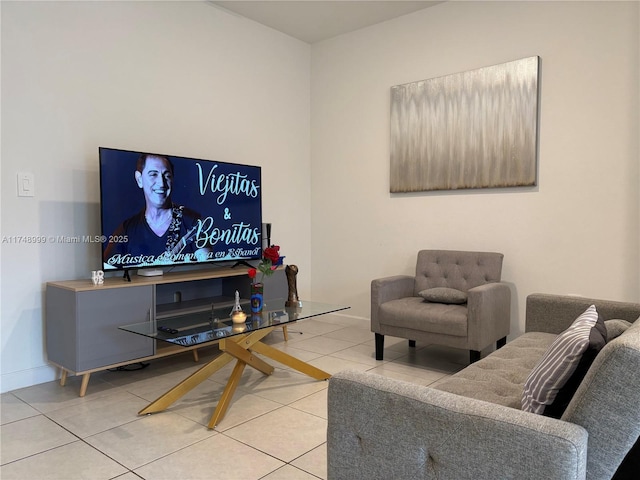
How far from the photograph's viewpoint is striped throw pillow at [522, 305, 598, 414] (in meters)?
1.29

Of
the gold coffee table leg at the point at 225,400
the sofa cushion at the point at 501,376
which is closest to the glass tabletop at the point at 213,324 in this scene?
the gold coffee table leg at the point at 225,400

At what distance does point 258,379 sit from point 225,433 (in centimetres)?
78

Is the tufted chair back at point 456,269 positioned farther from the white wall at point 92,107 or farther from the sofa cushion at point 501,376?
the white wall at point 92,107

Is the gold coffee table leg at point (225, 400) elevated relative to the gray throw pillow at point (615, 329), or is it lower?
lower

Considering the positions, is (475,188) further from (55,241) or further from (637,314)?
(55,241)

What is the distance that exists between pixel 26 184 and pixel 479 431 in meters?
3.05

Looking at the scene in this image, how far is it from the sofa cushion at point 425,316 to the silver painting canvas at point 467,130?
3.78ft

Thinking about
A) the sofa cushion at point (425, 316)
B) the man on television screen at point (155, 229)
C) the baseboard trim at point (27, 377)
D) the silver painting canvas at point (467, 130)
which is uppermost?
the silver painting canvas at point (467, 130)

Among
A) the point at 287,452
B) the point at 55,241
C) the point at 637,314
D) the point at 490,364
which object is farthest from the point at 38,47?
the point at 637,314

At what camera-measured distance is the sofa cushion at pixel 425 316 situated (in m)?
3.13

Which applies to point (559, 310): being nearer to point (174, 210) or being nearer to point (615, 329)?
point (615, 329)

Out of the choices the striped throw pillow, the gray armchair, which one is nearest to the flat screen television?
the gray armchair

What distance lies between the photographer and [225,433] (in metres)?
2.35

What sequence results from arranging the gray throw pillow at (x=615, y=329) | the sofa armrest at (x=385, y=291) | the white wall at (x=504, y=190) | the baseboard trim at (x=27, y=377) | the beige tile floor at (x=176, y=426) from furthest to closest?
the sofa armrest at (x=385, y=291) → the white wall at (x=504, y=190) → the baseboard trim at (x=27, y=377) → the beige tile floor at (x=176, y=426) → the gray throw pillow at (x=615, y=329)
